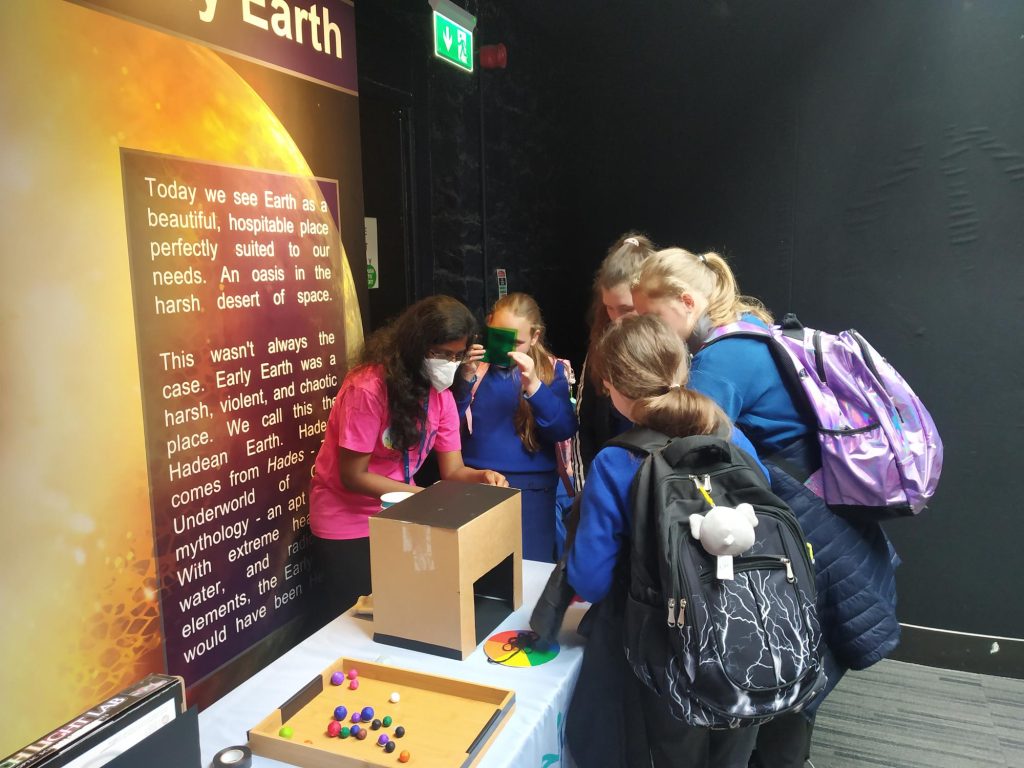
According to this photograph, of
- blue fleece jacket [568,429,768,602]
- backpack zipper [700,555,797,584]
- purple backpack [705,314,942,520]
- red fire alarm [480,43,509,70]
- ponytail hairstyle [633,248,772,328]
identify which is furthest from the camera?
red fire alarm [480,43,509,70]

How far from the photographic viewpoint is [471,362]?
2451mm

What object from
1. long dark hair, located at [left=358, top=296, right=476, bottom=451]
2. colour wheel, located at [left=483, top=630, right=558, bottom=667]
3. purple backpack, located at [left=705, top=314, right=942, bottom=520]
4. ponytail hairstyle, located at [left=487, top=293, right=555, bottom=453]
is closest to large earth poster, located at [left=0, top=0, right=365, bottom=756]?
long dark hair, located at [left=358, top=296, right=476, bottom=451]

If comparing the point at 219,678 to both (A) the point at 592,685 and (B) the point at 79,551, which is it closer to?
(B) the point at 79,551

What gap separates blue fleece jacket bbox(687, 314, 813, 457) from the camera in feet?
5.84

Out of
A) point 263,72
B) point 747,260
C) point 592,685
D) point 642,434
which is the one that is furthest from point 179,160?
point 747,260

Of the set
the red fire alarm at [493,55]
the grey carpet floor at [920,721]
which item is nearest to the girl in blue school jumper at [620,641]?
the grey carpet floor at [920,721]

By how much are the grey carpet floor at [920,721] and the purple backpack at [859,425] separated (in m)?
1.26

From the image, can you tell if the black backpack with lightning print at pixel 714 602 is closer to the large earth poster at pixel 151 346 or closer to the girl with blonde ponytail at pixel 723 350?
the girl with blonde ponytail at pixel 723 350

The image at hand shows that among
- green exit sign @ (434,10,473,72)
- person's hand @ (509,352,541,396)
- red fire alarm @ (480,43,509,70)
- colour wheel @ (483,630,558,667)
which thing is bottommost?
colour wheel @ (483,630,558,667)

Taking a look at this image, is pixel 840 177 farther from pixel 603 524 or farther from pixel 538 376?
pixel 603 524

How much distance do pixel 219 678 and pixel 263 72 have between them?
5.41ft

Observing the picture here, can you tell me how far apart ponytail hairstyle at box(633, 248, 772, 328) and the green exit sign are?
149 cm

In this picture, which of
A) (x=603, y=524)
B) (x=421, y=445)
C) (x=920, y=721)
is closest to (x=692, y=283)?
(x=603, y=524)

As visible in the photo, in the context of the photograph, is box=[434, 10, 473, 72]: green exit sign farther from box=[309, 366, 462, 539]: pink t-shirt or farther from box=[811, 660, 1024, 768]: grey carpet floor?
box=[811, 660, 1024, 768]: grey carpet floor
